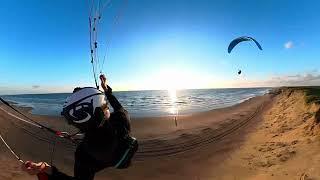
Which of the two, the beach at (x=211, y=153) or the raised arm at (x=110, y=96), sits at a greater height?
the raised arm at (x=110, y=96)

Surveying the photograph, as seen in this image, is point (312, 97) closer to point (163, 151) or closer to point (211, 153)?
point (211, 153)

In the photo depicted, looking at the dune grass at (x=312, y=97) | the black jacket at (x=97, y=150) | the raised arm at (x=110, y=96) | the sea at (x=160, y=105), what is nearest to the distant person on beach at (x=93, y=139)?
the black jacket at (x=97, y=150)

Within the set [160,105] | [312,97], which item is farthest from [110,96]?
[160,105]

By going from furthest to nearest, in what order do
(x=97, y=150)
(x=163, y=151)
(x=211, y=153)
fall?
(x=163, y=151)
(x=211, y=153)
(x=97, y=150)

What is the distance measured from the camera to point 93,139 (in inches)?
132

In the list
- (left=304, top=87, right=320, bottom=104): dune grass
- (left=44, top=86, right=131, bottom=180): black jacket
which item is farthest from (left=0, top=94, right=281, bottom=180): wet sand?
(left=44, top=86, right=131, bottom=180): black jacket

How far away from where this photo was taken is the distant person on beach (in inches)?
126

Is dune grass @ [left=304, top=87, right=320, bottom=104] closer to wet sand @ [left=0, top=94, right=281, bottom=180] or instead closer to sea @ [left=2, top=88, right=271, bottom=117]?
wet sand @ [left=0, top=94, right=281, bottom=180]

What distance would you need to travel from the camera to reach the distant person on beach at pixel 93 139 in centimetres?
320

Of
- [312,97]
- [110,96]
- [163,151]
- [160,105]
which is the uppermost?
[110,96]

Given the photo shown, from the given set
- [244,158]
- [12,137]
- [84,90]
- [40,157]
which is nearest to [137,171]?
[244,158]

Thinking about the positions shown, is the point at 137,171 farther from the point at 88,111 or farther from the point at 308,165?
the point at 88,111

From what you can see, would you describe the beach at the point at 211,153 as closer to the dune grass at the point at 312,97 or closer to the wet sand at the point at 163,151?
the wet sand at the point at 163,151

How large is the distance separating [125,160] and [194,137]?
67.2 feet
